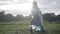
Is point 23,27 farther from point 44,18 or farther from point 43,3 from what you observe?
point 43,3

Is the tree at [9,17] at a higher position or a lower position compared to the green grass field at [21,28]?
higher

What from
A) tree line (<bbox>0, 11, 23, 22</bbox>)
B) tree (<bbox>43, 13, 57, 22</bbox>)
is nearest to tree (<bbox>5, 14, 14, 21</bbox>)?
tree line (<bbox>0, 11, 23, 22</bbox>)

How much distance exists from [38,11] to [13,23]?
0.59 m

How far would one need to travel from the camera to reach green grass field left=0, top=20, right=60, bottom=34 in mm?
2520

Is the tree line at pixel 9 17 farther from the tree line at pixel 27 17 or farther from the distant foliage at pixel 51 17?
the distant foliage at pixel 51 17

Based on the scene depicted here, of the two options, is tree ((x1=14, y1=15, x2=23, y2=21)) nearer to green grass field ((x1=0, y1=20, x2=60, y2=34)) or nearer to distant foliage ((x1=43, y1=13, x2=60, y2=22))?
green grass field ((x1=0, y1=20, x2=60, y2=34))

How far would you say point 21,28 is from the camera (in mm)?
2578

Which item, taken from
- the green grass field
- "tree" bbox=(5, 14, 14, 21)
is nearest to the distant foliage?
the green grass field

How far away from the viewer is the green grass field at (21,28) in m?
2.52

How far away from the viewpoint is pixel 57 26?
99.6 inches

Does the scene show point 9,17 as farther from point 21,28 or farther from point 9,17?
point 21,28

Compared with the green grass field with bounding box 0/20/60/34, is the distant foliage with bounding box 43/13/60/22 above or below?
above

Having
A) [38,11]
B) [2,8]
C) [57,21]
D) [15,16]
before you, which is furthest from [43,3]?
[2,8]

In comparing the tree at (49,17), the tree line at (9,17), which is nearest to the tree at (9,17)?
the tree line at (9,17)
